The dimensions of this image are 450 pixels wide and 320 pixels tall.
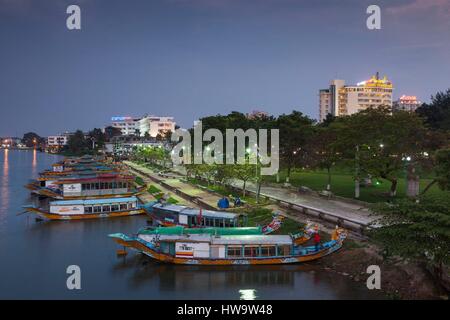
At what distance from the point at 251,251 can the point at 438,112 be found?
70.2m

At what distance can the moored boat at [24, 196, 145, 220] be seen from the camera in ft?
144

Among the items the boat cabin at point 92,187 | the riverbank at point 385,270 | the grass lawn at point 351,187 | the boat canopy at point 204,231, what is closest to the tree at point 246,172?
the grass lawn at point 351,187

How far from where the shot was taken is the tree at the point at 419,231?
64.5 feet

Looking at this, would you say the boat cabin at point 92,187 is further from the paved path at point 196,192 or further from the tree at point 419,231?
the tree at point 419,231

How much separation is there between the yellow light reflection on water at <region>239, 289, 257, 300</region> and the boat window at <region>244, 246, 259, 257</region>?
12.3ft

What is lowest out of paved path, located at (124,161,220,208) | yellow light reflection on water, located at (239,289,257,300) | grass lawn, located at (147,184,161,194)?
yellow light reflection on water, located at (239,289,257,300)

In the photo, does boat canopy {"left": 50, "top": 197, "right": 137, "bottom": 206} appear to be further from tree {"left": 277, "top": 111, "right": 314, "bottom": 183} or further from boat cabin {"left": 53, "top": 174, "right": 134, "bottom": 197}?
tree {"left": 277, "top": 111, "right": 314, "bottom": 183}

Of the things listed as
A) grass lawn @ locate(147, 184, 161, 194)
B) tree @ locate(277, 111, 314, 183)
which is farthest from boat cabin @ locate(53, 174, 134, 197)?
tree @ locate(277, 111, 314, 183)

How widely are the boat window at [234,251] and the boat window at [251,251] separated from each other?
0.40 metres

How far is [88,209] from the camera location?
4497cm

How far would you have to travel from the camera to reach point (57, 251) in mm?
33094
